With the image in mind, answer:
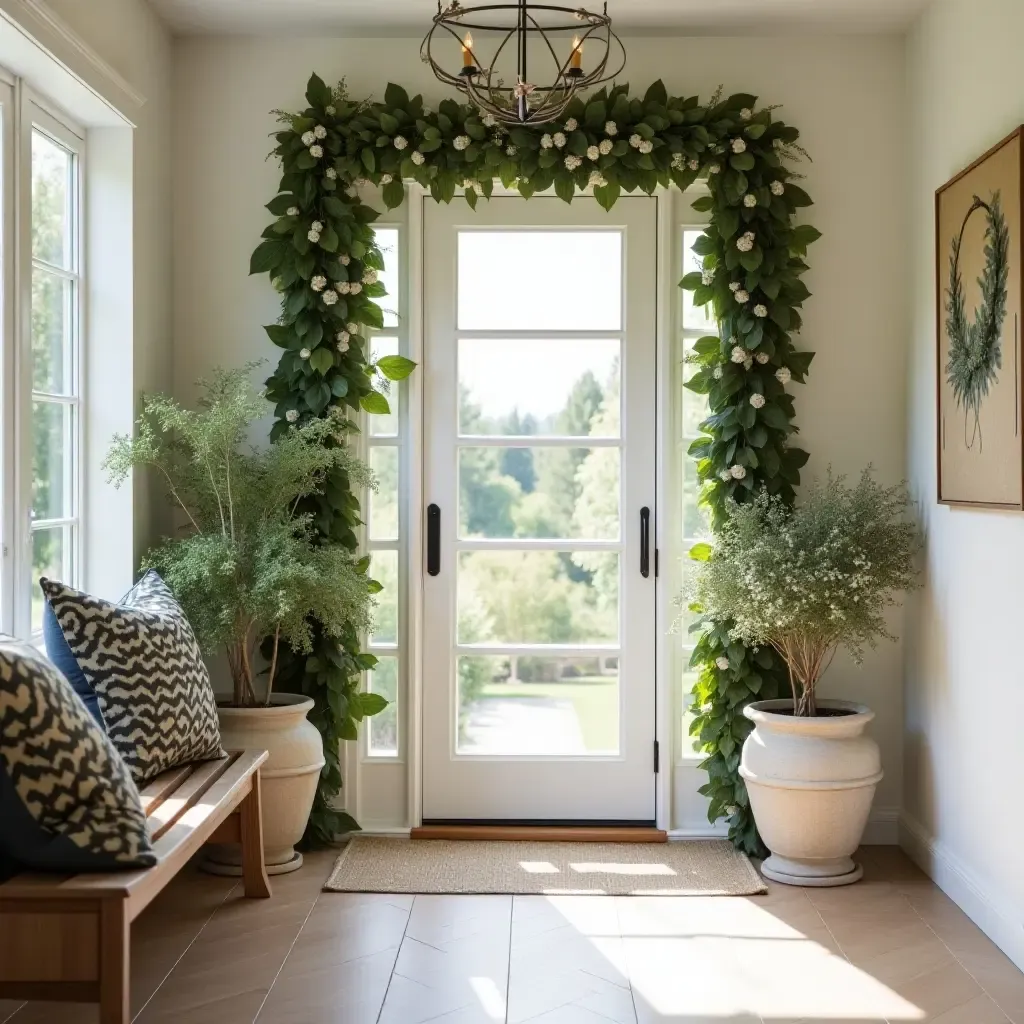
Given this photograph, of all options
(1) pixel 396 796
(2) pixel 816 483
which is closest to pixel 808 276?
(2) pixel 816 483

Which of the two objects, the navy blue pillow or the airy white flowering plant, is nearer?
the navy blue pillow

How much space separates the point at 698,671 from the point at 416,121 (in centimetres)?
211

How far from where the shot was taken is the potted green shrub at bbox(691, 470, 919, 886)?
371 centimetres

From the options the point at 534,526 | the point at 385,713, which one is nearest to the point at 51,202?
the point at 534,526

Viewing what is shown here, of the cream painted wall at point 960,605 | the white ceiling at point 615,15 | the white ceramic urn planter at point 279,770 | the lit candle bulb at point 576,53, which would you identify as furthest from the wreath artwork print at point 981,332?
the white ceramic urn planter at point 279,770

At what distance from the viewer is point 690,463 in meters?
4.29

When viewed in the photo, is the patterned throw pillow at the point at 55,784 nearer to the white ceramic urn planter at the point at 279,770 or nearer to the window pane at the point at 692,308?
the white ceramic urn planter at the point at 279,770

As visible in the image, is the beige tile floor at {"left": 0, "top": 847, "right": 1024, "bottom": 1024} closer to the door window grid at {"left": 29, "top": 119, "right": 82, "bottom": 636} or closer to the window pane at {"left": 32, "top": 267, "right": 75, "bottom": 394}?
the door window grid at {"left": 29, "top": 119, "right": 82, "bottom": 636}

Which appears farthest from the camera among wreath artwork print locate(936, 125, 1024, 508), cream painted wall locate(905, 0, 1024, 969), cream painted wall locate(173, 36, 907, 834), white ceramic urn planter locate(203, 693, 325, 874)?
cream painted wall locate(173, 36, 907, 834)

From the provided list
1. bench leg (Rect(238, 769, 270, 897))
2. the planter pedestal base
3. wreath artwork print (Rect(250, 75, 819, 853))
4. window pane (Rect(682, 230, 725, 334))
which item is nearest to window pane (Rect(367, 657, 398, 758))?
wreath artwork print (Rect(250, 75, 819, 853))

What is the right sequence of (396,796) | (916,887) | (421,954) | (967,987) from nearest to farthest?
(967,987) → (421,954) → (916,887) → (396,796)

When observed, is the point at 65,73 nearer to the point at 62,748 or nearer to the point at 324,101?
the point at 324,101

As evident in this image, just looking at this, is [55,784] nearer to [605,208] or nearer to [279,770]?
[279,770]

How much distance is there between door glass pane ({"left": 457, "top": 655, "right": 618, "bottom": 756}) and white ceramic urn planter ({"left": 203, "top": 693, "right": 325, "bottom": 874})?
67 cm
